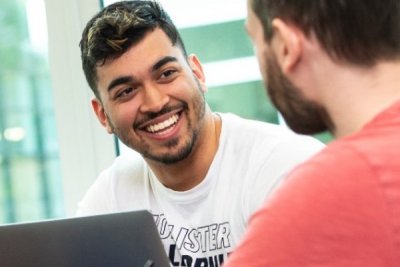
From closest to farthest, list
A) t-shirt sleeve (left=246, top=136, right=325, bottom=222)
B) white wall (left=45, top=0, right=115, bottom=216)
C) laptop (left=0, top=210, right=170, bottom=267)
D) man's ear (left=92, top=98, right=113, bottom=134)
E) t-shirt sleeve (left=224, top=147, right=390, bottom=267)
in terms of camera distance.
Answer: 1. t-shirt sleeve (left=224, top=147, right=390, bottom=267)
2. laptop (left=0, top=210, right=170, bottom=267)
3. t-shirt sleeve (left=246, top=136, right=325, bottom=222)
4. man's ear (left=92, top=98, right=113, bottom=134)
5. white wall (left=45, top=0, right=115, bottom=216)

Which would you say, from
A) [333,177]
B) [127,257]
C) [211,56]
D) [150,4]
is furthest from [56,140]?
[333,177]

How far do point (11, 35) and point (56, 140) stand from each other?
0.34m

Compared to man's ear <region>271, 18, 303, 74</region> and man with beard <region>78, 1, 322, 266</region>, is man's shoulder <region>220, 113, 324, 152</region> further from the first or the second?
man's ear <region>271, 18, 303, 74</region>

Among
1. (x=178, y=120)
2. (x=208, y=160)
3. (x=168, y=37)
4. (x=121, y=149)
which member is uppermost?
(x=168, y=37)

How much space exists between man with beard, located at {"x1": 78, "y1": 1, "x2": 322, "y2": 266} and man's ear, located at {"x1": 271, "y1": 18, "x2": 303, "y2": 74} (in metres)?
0.58

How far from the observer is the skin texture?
1507 mm

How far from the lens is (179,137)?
5.00ft

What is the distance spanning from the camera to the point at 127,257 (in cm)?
116

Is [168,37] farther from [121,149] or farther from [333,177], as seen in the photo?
[333,177]

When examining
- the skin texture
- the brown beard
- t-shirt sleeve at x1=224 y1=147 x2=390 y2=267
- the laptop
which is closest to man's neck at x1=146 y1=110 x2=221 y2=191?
the skin texture

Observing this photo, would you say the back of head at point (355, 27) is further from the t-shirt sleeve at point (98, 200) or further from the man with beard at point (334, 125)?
the t-shirt sleeve at point (98, 200)

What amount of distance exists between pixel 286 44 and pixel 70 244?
51 centimetres

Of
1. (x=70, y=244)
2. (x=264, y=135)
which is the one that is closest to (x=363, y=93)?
(x=70, y=244)

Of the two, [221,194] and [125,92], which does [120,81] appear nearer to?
[125,92]
